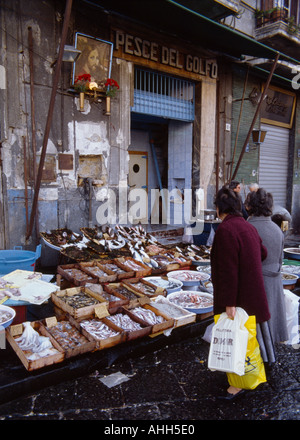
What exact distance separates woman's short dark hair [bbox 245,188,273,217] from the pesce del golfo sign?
602 cm

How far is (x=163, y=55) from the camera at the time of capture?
353 inches

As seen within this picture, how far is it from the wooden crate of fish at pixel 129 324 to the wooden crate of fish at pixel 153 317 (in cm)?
6

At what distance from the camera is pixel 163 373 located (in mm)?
3883

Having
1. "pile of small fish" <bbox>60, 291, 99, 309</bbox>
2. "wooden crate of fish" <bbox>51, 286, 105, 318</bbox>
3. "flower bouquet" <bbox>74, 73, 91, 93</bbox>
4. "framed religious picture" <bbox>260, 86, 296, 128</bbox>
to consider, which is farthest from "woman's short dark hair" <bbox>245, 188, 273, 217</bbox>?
"framed religious picture" <bbox>260, 86, 296, 128</bbox>

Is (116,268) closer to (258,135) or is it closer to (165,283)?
(165,283)

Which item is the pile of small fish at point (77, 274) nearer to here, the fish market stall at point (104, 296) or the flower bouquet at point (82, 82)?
the fish market stall at point (104, 296)

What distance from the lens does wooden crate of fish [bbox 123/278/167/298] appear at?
5160 mm

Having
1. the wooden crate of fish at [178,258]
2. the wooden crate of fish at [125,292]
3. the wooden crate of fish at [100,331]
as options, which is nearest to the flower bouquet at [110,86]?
the wooden crate of fish at [178,258]

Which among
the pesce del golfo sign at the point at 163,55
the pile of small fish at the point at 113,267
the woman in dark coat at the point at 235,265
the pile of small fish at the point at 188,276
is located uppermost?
the pesce del golfo sign at the point at 163,55

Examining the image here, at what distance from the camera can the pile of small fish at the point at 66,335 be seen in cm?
380

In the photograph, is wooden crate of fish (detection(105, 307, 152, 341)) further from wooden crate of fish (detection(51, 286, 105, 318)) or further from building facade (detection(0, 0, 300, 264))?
building facade (detection(0, 0, 300, 264))

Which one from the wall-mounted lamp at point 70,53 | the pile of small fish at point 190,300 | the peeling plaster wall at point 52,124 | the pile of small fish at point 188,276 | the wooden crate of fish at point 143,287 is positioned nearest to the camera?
the pile of small fish at point 190,300

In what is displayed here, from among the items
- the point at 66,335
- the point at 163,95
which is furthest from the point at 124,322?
the point at 163,95

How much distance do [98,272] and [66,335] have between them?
1788mm
